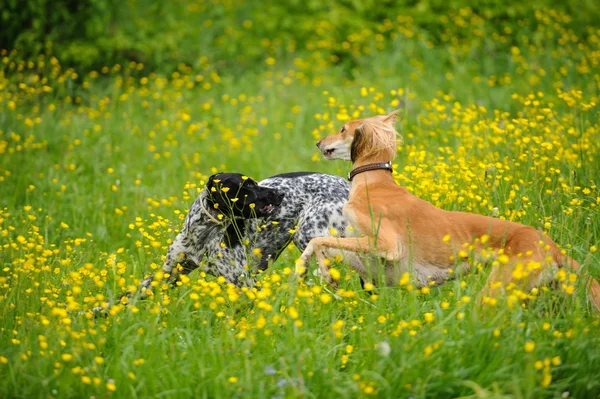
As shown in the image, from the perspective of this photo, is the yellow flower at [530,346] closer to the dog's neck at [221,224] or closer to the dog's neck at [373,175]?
the dog's neck at [373,175]

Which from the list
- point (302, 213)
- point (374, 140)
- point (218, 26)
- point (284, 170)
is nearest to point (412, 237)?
point (374, 140)

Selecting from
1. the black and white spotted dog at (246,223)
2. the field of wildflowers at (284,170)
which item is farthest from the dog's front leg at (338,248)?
the black and white spotted dog at (246,223)

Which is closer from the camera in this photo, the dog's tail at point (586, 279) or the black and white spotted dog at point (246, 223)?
the dog's tail at point (586, 279)

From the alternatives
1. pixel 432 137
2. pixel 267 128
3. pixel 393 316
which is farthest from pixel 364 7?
pixel 393 316

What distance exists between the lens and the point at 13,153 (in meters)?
7.81

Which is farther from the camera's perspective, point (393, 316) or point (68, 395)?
point (393, 316)

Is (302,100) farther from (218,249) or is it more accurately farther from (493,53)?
(218,249)

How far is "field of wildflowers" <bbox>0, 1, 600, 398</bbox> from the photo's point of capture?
3457mm

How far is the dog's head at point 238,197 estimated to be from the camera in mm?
4684

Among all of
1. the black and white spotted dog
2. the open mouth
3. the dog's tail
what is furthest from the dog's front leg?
the dog's tail

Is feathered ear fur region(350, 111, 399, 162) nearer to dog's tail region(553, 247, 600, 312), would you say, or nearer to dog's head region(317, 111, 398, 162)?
dog's head region(317, 111, 398, 162)

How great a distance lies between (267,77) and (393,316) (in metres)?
7.48

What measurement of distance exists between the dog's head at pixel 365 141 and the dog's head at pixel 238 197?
0.58 m

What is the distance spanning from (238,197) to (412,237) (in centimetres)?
127
